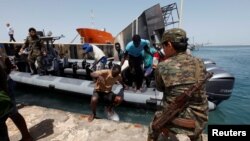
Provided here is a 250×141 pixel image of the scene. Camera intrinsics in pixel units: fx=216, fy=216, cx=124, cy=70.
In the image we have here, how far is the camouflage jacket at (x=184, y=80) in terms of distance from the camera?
178 cm

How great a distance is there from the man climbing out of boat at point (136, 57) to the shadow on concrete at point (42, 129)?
2.61m

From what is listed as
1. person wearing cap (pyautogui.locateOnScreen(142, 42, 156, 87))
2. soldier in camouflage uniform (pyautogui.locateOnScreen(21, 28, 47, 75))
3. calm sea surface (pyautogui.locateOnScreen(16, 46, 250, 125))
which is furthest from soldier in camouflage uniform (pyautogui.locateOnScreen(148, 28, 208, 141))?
soldier in camouflage uniform (pyautogui.locateOnScreen(21, 28, 47, 75))

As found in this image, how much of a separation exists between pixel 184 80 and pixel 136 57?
378 cm

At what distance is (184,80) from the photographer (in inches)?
69.9

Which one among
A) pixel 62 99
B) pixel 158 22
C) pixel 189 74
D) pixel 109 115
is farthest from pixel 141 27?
pixel 189 74

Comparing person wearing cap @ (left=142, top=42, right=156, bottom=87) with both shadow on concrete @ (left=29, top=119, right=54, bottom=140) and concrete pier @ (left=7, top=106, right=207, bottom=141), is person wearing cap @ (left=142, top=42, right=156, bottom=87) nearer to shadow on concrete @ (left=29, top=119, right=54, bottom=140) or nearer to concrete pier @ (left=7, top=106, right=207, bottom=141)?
concrete pier @ (left=7, top=106, right=207, bottom=141)

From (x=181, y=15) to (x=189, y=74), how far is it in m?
6.24

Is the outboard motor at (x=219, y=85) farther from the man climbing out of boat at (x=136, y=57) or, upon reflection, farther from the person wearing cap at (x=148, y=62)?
the man climbing out of boat at (x=136, y=57)

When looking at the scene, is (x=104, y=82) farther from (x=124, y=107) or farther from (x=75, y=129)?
(x=124, y=107)

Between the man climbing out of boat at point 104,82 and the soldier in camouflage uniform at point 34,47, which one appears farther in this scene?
the soldier in camouflage uniform at point 34,47

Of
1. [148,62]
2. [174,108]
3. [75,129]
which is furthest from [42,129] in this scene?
[148,62]

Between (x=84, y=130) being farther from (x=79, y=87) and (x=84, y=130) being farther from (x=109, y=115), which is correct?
(x=79, y=87)

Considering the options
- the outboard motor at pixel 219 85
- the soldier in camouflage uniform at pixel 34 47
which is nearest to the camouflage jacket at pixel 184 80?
the outboard motor at pixel 219 85

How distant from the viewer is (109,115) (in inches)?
183
